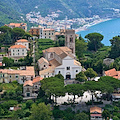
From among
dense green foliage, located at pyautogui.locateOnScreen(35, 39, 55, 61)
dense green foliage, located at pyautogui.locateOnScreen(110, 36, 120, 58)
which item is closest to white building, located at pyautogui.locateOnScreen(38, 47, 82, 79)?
dense green foliage, located at pyautogui.locateOnScreen(35, 39, 55, 61)

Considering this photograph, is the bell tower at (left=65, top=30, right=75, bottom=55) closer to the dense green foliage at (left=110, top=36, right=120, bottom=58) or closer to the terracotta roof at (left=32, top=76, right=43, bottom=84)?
the dense green foliage at (left=110, top=36, right=120, bottom=58)

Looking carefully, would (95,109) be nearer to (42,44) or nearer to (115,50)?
(115,50)

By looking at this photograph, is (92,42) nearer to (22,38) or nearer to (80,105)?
(22,38)

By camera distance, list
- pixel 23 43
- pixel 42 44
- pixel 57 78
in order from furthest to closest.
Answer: pixel 42 44
pixel 23 43
pixel 57 78

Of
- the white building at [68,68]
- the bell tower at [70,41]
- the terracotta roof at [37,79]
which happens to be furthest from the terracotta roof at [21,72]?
the bell tower at [70,41]

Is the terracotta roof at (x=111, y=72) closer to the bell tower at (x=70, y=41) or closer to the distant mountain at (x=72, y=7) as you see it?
the bell tower at (x=70, y=41)

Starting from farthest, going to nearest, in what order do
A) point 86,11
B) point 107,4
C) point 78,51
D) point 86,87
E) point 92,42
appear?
point 107,4 < point 86,11 < point 92,42 < point 78,51 < point 86,87

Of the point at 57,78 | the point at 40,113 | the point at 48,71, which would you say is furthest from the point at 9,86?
the point at 40,113

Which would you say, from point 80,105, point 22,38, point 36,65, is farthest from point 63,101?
point 22,38
